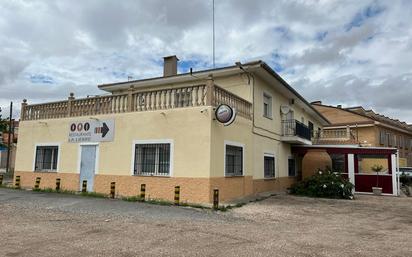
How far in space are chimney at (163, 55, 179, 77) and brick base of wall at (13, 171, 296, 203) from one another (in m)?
7.37

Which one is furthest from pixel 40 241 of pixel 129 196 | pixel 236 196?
pixel 236 196

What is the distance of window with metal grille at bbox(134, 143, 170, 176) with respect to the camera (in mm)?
13916

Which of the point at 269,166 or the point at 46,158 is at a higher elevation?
the point at 46,158

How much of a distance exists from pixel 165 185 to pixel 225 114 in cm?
358

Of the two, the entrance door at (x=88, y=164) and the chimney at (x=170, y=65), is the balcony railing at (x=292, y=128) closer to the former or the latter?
the chimney at (x=170, y=65)

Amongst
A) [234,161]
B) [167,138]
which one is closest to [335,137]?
[234,161]

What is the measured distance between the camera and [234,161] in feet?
49.4

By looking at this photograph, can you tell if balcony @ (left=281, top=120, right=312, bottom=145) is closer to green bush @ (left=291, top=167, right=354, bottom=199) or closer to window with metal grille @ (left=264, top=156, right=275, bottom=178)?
window with metal grille @ (left=264, top=156, right=275, bottom=178)

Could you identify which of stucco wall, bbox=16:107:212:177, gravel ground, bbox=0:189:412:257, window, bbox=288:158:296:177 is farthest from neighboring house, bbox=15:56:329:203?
window, bbox=288:158:296:177

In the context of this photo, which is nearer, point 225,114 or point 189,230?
point 189,230

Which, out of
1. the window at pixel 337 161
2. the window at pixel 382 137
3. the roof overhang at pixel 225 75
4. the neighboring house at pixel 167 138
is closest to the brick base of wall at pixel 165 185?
the neighboring house at pixel 167 138

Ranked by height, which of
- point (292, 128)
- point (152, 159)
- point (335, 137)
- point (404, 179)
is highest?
point (335, 137)

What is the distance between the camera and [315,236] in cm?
809

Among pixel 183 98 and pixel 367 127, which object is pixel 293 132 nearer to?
pixel 183 98
